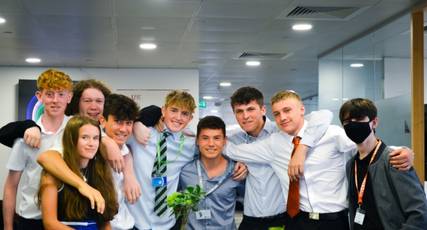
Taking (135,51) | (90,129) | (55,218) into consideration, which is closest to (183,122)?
(90,129)

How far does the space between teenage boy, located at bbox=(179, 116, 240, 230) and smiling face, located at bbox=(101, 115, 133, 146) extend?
0.54 metres

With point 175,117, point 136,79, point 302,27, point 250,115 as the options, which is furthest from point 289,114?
point 136,79

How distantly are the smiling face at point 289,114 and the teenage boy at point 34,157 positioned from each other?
51.6 inches

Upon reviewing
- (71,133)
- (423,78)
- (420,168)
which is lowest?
(420,168)

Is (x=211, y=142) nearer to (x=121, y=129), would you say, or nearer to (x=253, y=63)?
(x=121, y=129)

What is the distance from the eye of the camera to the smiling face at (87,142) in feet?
9.04

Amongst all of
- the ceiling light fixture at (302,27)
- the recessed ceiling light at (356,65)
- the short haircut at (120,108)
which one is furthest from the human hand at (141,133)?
the recessed ceiling light at (356,65)

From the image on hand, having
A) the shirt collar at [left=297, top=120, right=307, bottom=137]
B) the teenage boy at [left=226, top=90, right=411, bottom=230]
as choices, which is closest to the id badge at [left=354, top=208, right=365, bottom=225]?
the teenage boy at [left=226, top=90, right=411, bottom=230]

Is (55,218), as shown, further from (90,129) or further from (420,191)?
(420,191)

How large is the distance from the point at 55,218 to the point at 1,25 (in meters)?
5.70

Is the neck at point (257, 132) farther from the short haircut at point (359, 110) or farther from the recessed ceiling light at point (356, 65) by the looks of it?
the recessed ceiling light at point (356, 65)

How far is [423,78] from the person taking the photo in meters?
6.78

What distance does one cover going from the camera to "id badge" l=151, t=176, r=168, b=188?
343 cm

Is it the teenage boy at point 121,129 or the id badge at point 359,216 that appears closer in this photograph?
the id badge at point 359,216
